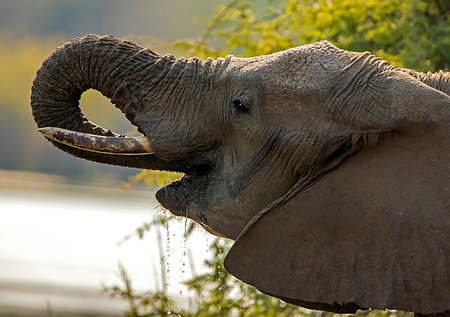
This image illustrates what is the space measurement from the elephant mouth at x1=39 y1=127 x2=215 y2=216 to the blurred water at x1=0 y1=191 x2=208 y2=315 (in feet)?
10.6

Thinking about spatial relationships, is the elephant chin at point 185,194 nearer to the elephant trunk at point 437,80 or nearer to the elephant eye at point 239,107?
the elephant eye at point 239,107

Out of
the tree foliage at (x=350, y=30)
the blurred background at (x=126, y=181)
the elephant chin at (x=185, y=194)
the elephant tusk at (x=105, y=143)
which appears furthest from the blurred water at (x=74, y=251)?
the elephant tusk at (x=105, y=143)

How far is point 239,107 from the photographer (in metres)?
3.78

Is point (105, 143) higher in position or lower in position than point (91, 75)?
lower

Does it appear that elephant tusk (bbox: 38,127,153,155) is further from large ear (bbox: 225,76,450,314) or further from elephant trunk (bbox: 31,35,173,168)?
large ear (bbox: 225,76,450,314)

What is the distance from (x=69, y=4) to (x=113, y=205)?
1261 cm

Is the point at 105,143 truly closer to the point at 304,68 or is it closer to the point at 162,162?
the point at 162,162

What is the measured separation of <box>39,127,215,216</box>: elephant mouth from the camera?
379 centimetres

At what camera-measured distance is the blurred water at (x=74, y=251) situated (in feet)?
40.1

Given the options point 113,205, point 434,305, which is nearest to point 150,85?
point 434,305

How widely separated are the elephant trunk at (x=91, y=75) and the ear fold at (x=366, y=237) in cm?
50

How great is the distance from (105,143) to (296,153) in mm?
605

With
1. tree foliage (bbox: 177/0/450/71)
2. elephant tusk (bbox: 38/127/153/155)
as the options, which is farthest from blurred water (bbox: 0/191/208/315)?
elephant tusk (bbox: 38/127/153/155)

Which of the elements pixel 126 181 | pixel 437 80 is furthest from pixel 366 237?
pixel 126 181
